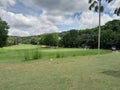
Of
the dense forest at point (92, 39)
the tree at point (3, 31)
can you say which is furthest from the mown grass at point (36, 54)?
the dense forest at point (92, 39)

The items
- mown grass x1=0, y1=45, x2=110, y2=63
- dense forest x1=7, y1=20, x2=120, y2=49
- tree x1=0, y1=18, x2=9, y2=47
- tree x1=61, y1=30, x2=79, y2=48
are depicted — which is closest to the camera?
mown grass x1=0, y1=45, x2=110, y2=63

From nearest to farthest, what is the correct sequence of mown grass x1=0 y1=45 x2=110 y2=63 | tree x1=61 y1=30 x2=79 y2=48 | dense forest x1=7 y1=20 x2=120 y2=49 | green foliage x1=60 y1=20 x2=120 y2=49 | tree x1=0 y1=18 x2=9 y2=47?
mown grass x1=0 y1=45 x2=110 y2=63 → tree x1=0 y1=18 x2=9 y2=47 → green foliage x1=60 y1=20 x2=120 y2=49 → dense forest x1=7 y1=20 x2=120 y2=49 → tree x1=61 y1=30 x2=79 y2=48

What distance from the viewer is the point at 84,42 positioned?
101m

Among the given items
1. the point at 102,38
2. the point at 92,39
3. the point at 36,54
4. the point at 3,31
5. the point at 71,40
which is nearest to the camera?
the point at 36,54

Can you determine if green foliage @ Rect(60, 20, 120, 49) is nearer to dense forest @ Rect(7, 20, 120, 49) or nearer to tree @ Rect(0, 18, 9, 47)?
dense forest @ Rect(7, 20, 120, 49)

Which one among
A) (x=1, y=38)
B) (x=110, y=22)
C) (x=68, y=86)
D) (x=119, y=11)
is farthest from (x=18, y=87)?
(x=110, y=22)

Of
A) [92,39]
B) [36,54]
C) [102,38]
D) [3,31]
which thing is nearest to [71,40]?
[92,39]

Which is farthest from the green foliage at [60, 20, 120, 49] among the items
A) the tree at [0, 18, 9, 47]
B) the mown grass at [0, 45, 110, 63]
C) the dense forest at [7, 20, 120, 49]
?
the tree at [0, 18, 9, 47]

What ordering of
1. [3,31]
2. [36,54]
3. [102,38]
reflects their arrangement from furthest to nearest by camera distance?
[102,38] < [3,31] < [36,54]

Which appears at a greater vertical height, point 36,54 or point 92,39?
point 92,39

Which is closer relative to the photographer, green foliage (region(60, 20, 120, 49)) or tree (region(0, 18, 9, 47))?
tree (region(0, 18, 9, 47))

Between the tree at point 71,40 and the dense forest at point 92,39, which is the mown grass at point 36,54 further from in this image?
the tree at point 71,40

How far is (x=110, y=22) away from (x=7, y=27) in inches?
2097

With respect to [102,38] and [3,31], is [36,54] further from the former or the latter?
[102,38]
